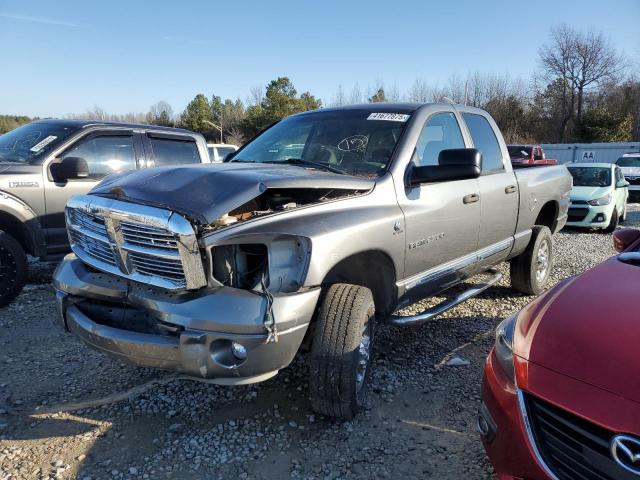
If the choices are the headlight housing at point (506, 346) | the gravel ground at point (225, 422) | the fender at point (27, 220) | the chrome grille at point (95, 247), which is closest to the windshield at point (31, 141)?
A: the fender at point (27, 220)

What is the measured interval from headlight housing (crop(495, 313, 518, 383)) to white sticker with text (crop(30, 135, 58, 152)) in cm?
528

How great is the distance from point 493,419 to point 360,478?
2.66ft

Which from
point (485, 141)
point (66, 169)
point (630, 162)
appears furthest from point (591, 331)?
point (630, 162)

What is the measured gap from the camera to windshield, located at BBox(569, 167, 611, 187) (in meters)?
11.0

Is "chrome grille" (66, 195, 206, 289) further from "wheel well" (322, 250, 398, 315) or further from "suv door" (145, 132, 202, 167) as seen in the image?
"suv door" (145, 132, 202, 167)

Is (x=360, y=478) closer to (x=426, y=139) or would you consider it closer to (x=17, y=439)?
(x=17, y=439)

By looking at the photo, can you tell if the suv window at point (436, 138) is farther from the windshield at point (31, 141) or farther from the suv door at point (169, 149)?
the windshield at point (31, 141)

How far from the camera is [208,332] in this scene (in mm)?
2271

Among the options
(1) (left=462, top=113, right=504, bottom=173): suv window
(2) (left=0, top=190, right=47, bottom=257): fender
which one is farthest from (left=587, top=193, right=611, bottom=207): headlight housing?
(2) (left=0, top=190, right=47, bottom=257): fender

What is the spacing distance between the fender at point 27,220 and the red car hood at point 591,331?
4.88 meters

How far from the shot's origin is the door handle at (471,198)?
12.2ft

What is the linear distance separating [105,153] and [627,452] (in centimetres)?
581

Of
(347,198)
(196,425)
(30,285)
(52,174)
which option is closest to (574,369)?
(347,198)

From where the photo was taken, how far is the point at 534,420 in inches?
73.0
